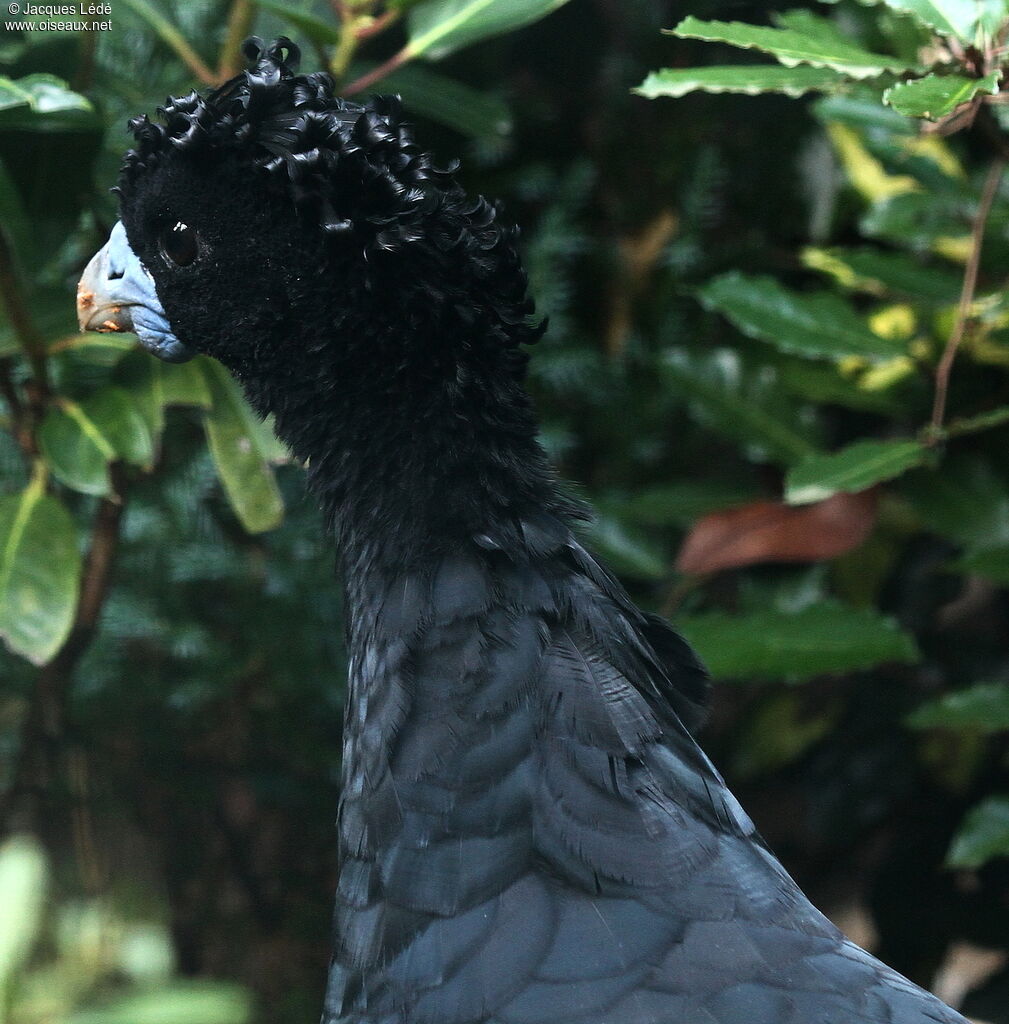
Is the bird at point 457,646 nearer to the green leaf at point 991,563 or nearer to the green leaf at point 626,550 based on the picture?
the green leaf at point 991,563

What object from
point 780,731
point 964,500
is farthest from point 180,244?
point 780,731

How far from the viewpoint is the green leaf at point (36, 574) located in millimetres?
1448

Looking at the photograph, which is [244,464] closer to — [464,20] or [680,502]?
[464,20]

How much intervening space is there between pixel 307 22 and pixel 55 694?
1113mm

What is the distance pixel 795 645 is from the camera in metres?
1.75

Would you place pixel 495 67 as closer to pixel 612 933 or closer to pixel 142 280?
pixel 142 280

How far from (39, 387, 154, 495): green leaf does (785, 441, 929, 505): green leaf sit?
848 mm

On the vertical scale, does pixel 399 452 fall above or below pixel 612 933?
above

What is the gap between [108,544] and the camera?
1.82 m

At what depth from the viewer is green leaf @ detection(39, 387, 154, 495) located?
151cm

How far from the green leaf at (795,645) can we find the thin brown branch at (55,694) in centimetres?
84

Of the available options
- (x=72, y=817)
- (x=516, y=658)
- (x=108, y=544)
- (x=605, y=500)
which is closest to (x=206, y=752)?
(x=72, y=817)

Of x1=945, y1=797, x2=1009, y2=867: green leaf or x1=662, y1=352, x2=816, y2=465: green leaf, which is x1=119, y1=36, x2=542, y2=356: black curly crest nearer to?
x1=662, y1=352, x2=816, y2=465: green leaf

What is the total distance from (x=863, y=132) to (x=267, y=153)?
49.0 inches
